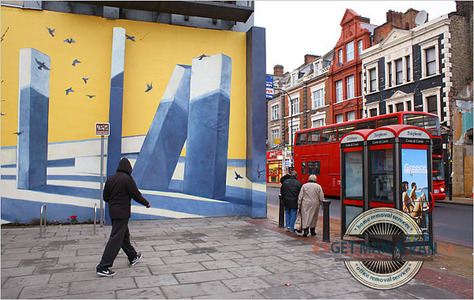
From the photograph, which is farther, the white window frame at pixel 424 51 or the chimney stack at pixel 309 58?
the chimney stack at pixel 309 58

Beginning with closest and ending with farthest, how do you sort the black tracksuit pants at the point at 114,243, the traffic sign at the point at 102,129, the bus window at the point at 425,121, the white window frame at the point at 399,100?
the black tracksuit pants at the point at 114,243
the traffic sign at the point at 102,129
the bus window at the point at 425,121
the white window frame at the point at 399,100

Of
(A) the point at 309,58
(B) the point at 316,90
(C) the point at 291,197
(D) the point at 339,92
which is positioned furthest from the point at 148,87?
(A) the point at 309,58

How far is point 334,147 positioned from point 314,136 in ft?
7.43

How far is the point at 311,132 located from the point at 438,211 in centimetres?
986

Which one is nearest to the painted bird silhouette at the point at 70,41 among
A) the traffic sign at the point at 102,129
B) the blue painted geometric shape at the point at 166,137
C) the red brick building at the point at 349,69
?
the traffic sign at the point at 102,129

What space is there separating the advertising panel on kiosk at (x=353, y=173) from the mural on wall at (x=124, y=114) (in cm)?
372

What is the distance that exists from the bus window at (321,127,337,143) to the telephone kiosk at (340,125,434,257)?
1367cm

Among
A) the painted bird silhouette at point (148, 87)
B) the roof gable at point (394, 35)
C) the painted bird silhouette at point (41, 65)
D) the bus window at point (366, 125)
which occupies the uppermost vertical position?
the roof gable at point (394, 35)

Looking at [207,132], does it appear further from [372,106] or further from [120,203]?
[372,106]

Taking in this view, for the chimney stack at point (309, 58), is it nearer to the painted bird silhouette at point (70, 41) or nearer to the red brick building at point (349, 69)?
the red brick building at point (349, 69)

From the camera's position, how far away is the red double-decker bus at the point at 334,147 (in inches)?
685

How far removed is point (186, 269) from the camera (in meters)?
5.91

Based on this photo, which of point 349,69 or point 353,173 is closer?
point 353,173

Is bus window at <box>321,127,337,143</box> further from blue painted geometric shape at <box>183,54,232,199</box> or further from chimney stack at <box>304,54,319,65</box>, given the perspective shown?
chimney stack at <box>304,54,319,65</box>
